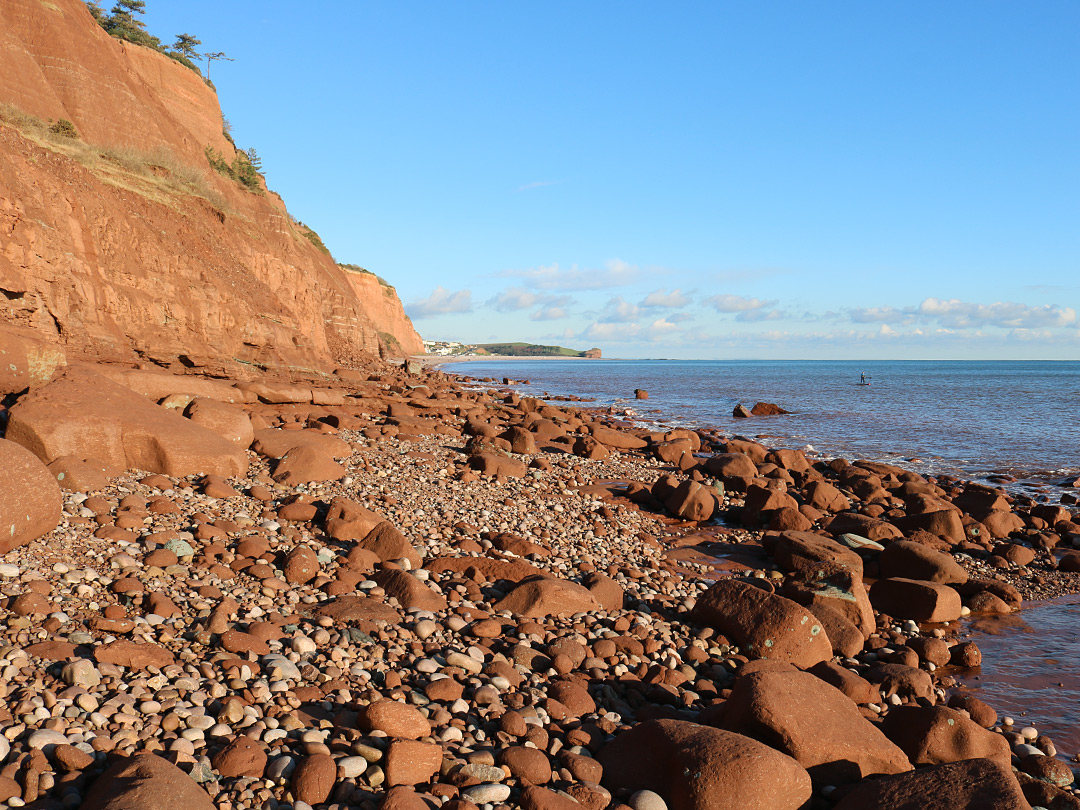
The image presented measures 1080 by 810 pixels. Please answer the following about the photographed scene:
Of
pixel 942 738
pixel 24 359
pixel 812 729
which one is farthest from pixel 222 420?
pixel 942 738

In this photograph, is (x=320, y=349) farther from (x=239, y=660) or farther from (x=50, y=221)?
(x=239, y=660)

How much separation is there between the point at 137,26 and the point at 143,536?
45.5 meters

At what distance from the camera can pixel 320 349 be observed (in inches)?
1206

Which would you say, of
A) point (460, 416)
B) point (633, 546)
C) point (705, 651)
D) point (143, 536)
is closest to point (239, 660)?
point (143, 536)

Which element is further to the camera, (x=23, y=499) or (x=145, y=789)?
(x=23, y=499)

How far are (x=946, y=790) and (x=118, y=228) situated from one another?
19576 millimetres

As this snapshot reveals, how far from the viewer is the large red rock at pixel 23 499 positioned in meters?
5.71

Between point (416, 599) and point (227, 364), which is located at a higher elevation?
point (227, 364)

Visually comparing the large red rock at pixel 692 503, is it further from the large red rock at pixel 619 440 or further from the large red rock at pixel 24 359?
the large red rock at pixel 24 359

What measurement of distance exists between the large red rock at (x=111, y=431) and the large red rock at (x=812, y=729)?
25.5ft

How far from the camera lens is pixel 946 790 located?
382 centimetres

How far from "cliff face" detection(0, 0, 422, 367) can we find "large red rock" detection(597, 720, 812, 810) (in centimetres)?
1129

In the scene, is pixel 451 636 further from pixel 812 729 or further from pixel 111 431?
pixel 111 431

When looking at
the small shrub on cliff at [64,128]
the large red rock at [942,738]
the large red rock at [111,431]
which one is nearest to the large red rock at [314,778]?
the large red rock at [942,738]
